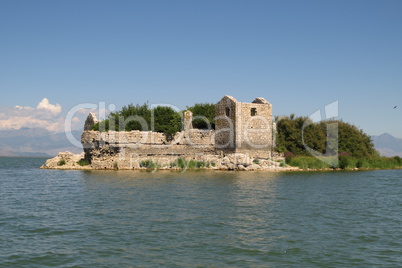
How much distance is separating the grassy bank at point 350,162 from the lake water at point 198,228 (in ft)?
48.7

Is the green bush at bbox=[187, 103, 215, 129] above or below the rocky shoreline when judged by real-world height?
above

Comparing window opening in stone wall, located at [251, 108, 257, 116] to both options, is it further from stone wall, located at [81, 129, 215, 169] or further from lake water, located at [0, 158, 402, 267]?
lake water, located at [0, 158, 402, 267]

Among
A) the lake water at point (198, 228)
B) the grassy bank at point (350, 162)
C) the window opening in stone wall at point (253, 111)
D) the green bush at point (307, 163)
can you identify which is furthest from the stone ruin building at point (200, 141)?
the lake water at point (198, 228)

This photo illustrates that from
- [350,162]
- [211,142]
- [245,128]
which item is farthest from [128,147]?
[350,162]

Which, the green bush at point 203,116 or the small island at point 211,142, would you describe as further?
the green bush at point 203,116

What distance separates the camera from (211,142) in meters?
31.4

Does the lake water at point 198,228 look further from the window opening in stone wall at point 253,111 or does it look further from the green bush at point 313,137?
the green bush at point 313,137

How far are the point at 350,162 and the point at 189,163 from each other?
48.2 feet

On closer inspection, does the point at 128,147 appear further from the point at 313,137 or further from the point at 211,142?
the point at 313,137

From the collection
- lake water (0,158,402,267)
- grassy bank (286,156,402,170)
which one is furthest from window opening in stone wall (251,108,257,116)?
lake water (0,158,402,267)

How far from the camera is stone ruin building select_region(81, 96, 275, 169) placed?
28188mm

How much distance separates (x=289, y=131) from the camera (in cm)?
3444

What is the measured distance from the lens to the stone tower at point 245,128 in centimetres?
2997

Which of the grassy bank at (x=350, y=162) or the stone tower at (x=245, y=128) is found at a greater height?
the stone tower at (x=245, y=128)
